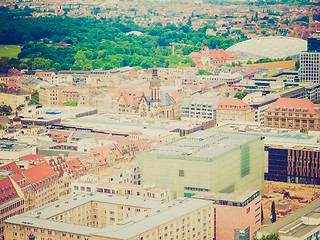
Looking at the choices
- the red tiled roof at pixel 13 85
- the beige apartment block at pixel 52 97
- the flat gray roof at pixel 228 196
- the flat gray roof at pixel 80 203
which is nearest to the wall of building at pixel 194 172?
the flat gray roof at pixel 228 196

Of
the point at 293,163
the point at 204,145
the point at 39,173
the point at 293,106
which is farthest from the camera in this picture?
the point at 293,106

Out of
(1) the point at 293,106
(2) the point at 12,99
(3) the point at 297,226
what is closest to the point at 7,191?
(3) the point at 297,226

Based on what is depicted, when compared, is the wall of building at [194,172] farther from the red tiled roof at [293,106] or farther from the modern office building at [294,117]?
the red tiled roof at [293,106]

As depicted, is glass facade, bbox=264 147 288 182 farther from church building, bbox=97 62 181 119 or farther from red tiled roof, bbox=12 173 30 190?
red tiled roof, bbox=12 173 30 190

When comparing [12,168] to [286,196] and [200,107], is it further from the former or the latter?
[200,107]

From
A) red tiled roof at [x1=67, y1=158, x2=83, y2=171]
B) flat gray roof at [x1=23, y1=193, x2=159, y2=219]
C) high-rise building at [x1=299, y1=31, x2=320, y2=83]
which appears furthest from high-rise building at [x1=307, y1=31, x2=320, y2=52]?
flat gray roof at [x1=23, y1=193, x2=159, y2=219]

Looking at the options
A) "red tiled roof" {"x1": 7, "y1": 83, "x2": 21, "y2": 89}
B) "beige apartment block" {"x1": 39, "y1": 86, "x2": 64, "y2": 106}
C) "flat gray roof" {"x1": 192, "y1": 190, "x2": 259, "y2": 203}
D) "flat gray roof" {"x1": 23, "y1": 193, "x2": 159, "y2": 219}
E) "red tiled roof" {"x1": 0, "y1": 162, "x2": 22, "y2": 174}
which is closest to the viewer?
"flat gray roof" {"x1": 23, "y1": 193, "x2": 159, "y2": 219}
